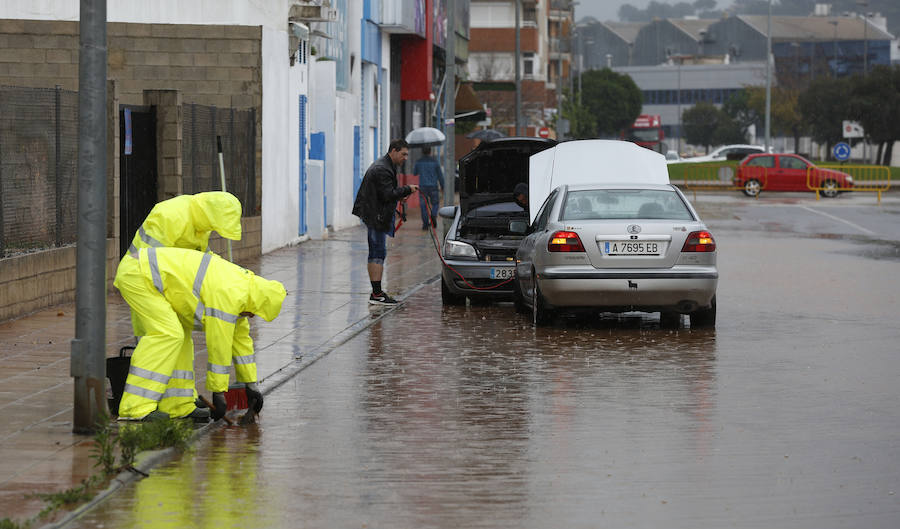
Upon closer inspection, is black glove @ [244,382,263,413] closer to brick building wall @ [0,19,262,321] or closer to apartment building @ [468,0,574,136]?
brick building wall @ [0,19,262,321]

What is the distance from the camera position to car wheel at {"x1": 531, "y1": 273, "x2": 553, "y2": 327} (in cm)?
1455

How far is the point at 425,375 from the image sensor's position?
11.4m

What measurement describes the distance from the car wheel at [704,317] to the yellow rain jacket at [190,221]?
6.50 m

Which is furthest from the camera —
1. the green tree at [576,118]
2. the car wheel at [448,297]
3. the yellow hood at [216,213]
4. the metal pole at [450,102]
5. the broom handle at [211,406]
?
the green tree at [576,118]

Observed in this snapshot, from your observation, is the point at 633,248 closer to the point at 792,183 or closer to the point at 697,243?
the point at 697,243

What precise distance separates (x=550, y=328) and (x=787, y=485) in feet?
24.1

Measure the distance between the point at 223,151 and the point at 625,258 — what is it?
32.3 ft

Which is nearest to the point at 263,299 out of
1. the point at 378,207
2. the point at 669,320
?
the point at 669,320

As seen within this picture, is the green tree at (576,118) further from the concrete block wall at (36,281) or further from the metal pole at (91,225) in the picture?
the metal pole at (91,225)

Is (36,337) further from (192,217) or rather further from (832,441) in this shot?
(832,441)

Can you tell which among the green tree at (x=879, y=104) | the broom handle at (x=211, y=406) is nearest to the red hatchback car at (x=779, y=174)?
the green tree at (x=879, y=104)

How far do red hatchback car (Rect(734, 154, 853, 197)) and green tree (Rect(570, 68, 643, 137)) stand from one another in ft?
267

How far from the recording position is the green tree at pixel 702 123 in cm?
15100

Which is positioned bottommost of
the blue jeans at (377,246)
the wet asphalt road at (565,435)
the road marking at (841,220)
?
the wet asphalt road at (565,435)
